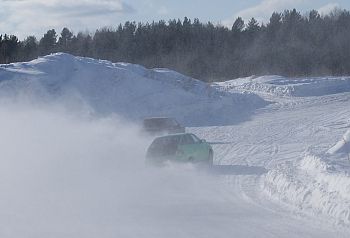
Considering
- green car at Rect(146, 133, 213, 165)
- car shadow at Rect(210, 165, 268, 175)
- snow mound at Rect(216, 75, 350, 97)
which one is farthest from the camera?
snow mound at Rect(216, 75, 350, 97)

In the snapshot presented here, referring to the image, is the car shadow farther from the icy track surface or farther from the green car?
the green car

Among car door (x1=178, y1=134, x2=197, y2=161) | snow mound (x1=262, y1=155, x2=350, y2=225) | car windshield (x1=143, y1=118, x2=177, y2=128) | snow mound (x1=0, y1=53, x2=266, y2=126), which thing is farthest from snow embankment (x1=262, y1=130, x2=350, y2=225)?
snow mound (x1=0, y1=53, x2=266, y2=126)

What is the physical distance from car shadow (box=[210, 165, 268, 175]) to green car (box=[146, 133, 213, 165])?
24.6 inches

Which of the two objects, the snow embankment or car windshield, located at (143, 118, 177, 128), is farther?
car windshield, located at (143, 118, 177, 128)

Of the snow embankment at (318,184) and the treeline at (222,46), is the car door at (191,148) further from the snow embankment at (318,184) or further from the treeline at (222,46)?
the treeline at (222,46)

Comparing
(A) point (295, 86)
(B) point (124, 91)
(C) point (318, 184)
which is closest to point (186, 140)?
(C) point (318, 184)

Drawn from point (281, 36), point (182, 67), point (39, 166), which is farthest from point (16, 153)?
point (281, 36)

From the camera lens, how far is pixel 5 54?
10094 cm

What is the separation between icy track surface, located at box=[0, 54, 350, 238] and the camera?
45.4ft

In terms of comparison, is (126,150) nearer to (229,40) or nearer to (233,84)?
(233,84)

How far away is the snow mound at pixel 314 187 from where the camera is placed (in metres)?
13.8

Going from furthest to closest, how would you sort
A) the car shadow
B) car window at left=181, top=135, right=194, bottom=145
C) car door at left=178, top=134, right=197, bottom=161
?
car window at left=181, top=135, right=194, bottom=145 < car door at left=178, top=134, right=197, bottom=161 < the car shadow

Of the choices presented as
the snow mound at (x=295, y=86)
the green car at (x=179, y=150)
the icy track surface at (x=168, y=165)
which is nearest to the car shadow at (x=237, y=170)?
the icy track surface at (x=168, y=165)

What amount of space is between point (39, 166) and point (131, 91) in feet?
109
